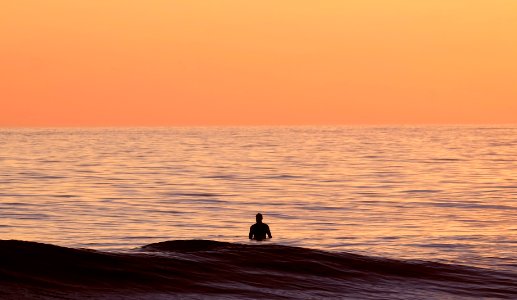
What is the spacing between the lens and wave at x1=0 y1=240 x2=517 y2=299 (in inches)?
571

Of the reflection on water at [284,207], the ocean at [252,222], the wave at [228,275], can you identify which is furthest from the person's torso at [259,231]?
the wave at [228,275]

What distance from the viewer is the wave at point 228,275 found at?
1451 cm

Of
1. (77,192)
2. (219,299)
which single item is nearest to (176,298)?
(219,299)

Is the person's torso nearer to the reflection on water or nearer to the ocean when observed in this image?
the ocean

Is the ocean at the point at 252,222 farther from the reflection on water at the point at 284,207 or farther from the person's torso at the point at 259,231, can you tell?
the person's torso at the point at 259,231

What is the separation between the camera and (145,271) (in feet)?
51.5

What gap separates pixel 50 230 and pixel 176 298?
20.3 meters

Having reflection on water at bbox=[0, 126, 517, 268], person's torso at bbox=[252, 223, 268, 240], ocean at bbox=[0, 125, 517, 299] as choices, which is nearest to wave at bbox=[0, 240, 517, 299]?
ocean at bbox=[0, 125, 517, 299]

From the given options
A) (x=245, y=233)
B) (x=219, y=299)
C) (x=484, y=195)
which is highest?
(x=484, y=195)

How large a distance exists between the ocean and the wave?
35 mm

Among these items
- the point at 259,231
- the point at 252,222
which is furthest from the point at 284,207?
the point at 259,231

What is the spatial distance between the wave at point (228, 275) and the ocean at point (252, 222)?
0.12 feet

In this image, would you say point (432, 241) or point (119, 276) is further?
point (432, 241)

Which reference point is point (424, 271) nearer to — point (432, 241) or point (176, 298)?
point (176, 298)
